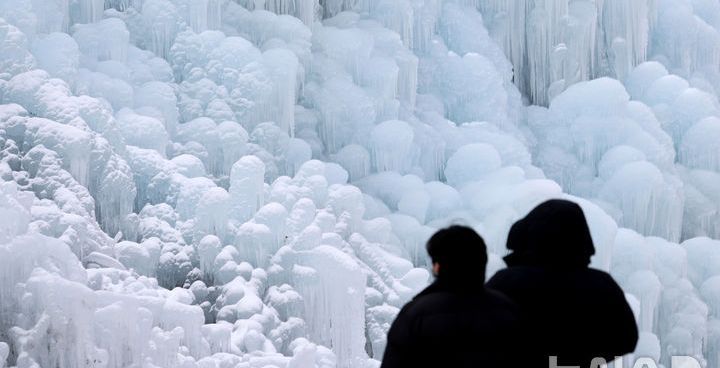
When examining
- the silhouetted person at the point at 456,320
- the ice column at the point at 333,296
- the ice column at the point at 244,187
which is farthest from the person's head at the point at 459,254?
the ice column at the point at 244,187

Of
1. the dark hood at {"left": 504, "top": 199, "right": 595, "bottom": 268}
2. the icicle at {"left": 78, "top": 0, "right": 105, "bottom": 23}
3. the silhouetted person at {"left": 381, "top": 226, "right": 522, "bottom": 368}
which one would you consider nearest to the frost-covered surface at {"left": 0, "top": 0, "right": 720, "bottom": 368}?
the icicle at {"left": 78, "top": 0, "right": 105, "bottom": 23}

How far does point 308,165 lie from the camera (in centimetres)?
1055

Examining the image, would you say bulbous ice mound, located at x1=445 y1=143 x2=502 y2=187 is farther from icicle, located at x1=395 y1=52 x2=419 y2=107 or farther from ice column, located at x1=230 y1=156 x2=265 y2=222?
ice column, located at x1=230 y1=156 x2=265 y2=222

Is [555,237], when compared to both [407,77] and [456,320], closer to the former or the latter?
[456,320]

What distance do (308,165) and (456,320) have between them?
6183mm

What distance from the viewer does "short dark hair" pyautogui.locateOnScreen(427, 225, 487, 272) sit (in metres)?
4.52

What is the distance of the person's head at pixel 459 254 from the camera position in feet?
14.9

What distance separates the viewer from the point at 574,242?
194 inches

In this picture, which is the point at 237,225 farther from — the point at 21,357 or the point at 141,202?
the point at 21,357

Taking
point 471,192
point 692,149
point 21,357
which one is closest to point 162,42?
point 471,192

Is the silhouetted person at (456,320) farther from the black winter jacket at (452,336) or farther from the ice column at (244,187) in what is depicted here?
the ice column at (244,187)

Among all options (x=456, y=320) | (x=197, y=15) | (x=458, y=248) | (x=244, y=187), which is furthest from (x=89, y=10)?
(x=456, y=320)

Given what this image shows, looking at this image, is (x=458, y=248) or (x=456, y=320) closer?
(x=456, y=320)

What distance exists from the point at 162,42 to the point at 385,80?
219 centimetres
